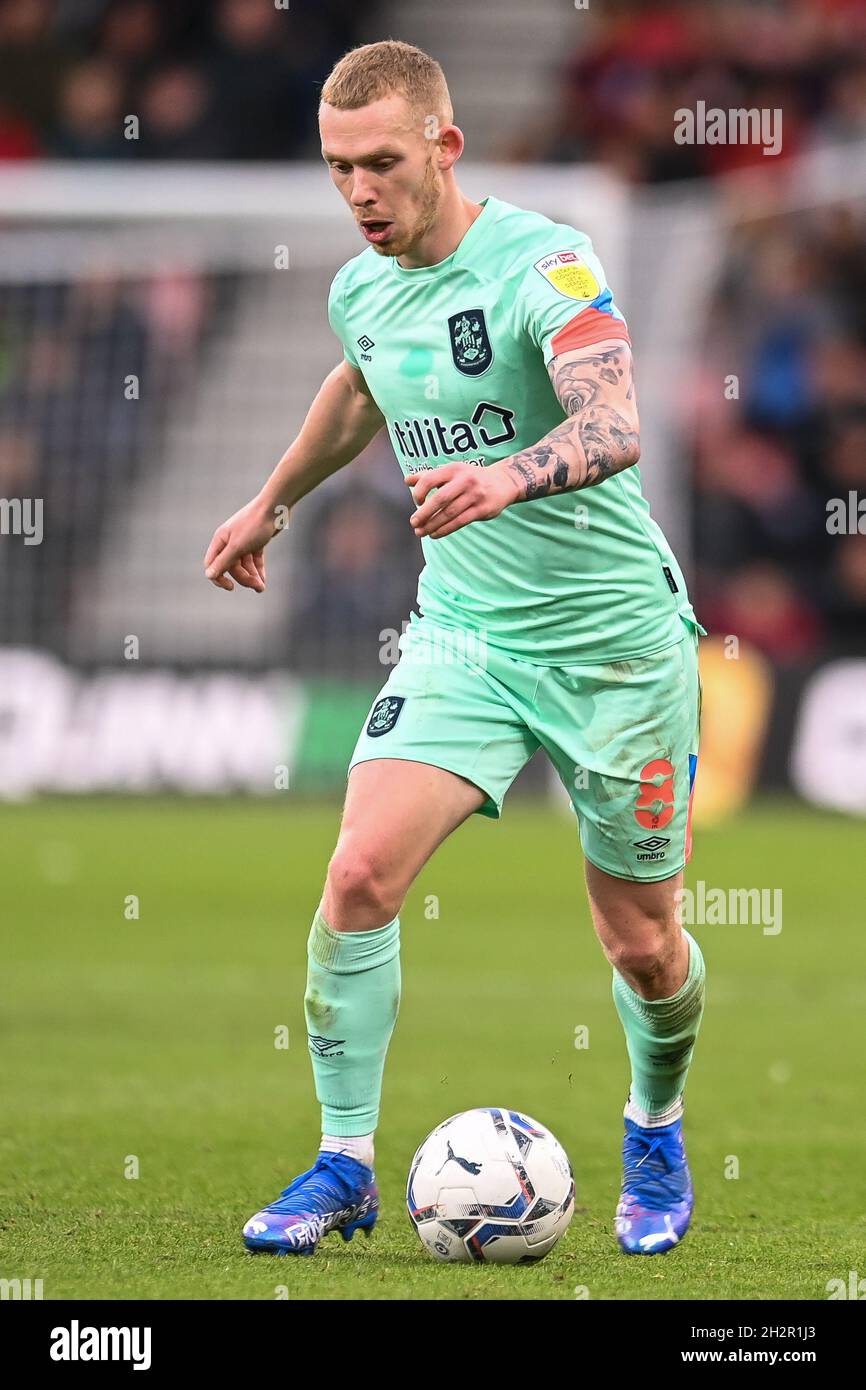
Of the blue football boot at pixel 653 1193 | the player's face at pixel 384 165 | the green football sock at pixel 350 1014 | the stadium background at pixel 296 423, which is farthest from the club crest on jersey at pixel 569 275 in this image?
the stadium background at pixel 296 423

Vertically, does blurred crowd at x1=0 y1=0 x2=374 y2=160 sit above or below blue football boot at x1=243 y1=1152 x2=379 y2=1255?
above

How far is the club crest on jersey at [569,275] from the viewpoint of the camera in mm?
4766

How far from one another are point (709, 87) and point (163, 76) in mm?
4544

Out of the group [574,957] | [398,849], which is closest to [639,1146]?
[398,849]

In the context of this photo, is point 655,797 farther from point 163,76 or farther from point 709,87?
point 163,76

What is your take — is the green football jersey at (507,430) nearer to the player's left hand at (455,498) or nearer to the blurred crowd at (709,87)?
the player's left hand at (455,498)

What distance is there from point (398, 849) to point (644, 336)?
1226 cm

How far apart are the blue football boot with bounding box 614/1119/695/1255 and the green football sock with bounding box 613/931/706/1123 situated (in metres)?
0.06

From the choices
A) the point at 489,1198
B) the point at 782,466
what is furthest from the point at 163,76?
the point at 489,1198

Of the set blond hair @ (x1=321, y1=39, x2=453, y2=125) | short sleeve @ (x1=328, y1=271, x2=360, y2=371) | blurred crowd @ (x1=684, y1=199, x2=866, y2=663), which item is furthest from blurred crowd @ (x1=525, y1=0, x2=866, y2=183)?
blond hair @ (x1=321, y1=39, x2=453, y2=125)

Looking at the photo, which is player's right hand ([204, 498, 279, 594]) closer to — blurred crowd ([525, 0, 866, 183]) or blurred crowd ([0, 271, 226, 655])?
blurred crowd ([0, 271, 226, 655])

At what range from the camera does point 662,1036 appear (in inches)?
207

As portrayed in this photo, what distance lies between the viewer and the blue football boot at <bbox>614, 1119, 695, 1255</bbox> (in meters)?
5.00

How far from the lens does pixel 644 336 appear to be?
1656 centimetres
